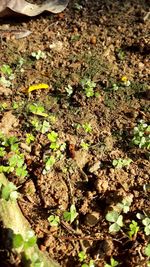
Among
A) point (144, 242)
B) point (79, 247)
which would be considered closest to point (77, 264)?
point (79, 247)

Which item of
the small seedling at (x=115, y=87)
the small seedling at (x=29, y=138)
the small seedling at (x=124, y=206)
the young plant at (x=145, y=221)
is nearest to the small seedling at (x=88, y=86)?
the small seedling at (x=115, y=87)

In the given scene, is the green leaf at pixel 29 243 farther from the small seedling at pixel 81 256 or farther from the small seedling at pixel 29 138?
the small seedling at pixel 29 138

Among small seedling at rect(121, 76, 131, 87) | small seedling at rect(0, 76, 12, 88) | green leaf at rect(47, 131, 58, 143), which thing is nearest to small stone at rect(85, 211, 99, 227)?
green leaf at rect(47, 131, 58, 143)

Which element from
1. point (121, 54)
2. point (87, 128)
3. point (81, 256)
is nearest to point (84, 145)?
point (87, 128)

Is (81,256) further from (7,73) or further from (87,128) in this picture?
(7,73)

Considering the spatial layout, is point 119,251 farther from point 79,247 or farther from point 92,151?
point 92,151

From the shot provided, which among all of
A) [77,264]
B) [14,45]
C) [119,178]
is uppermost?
[14,45]

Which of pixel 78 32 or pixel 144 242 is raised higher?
→ pixel 78 32

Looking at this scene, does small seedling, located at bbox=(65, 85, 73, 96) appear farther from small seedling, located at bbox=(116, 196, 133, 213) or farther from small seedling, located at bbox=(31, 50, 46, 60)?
small seedling, located at bbox=(116, 196, 133, 213)

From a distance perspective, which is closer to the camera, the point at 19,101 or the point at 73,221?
the point at 73,221
